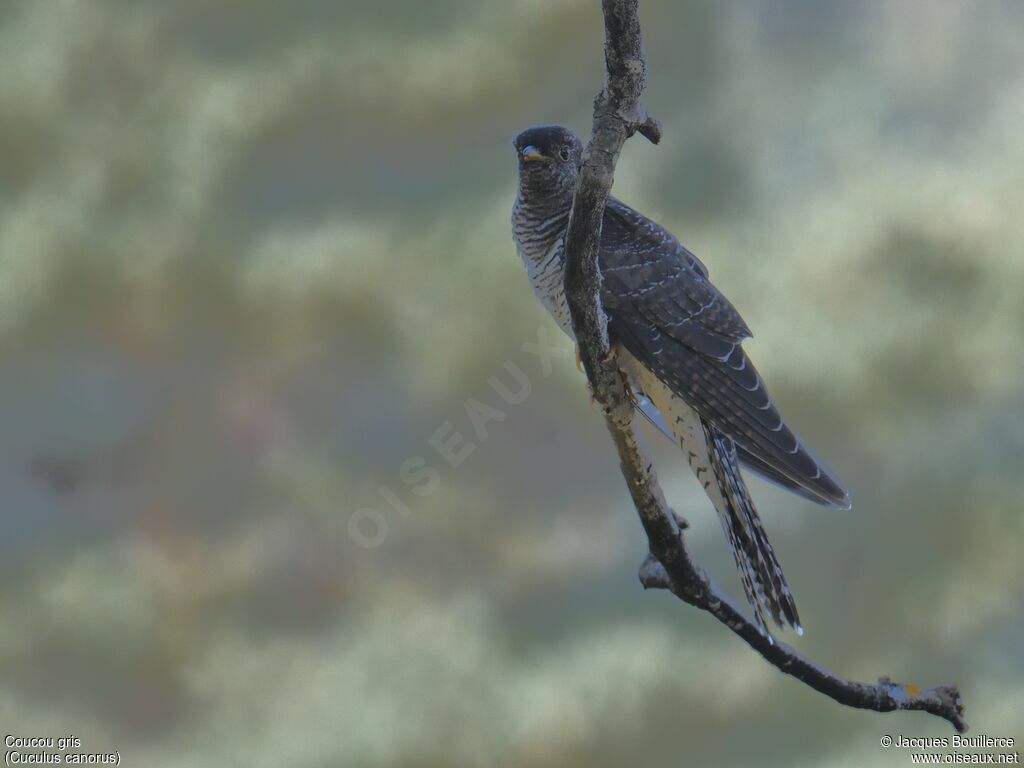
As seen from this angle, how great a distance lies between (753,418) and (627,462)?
0.67 metres

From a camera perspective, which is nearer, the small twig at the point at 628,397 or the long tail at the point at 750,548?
the small twig at the point at 628,397

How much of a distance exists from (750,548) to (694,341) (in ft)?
3.13

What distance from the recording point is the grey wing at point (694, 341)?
13.8ft

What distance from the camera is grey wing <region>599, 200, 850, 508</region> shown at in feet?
13.8

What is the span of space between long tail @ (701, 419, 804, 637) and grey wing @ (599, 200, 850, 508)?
0.13m

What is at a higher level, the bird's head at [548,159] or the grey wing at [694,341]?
the bird's head at [548,159]

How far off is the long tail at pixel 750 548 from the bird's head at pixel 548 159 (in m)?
1.41

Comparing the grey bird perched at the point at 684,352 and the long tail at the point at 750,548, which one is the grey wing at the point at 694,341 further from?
the long tail at the point at 750,548

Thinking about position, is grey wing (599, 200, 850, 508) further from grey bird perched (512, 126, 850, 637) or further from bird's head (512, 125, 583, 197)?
bird's head (512, 125, 583, 197)

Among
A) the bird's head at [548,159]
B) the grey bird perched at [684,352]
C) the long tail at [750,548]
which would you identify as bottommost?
the long tail at [750,548]

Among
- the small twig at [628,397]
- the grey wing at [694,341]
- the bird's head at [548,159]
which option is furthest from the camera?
the bird's head at [548,159]

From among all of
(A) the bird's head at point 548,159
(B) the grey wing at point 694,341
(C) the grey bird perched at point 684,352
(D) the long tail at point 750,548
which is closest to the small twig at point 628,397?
(D) the long tail at point 750,548

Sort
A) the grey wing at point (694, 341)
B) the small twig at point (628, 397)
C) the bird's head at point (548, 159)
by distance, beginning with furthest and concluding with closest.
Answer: the bird's head at point (548, 159), the grey wing at point (694, 341), the small twig at point (628, 397)

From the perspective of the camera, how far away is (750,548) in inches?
171
